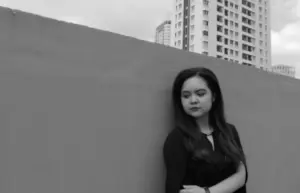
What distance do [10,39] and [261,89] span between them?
136 cm

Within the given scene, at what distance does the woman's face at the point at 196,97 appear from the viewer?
1182mm

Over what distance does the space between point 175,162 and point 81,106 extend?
1.25 feet

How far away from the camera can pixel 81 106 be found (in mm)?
1032

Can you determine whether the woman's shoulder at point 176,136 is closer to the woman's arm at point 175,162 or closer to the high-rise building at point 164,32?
the woman's arm at point 175,162

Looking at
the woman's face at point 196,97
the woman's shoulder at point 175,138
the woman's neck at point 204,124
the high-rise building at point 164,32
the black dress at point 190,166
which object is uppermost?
the high-rise building at point 164,32

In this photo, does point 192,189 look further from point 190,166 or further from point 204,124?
point 204,124

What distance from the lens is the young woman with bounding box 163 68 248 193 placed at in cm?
109

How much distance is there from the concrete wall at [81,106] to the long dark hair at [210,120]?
8cm

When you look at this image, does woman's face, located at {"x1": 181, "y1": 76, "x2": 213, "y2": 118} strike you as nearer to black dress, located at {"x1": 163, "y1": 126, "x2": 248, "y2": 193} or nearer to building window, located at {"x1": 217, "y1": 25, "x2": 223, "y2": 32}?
black dress, located at {"x1": 163, "y1": 126, "x2": 248, "y2": 193}

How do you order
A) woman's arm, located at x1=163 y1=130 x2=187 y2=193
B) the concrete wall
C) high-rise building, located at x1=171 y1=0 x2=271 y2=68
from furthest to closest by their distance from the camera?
high-rise building, located at x1=171 y1=0 x2=271 y2=68, woman's arm, located at x1=163 y1=130 x2=187 y2=193, the concrete wall

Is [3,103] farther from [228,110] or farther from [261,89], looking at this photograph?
[261,89]

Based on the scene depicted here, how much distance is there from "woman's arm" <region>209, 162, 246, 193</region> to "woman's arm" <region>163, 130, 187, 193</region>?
13 cm

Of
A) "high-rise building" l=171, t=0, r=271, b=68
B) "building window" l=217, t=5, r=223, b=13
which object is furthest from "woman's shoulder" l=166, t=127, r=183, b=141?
"building window" l=217, t=5, r=223, b=13

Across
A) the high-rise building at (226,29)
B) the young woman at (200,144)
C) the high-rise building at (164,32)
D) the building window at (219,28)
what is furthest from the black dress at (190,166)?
the high-rise building at (164,32)
